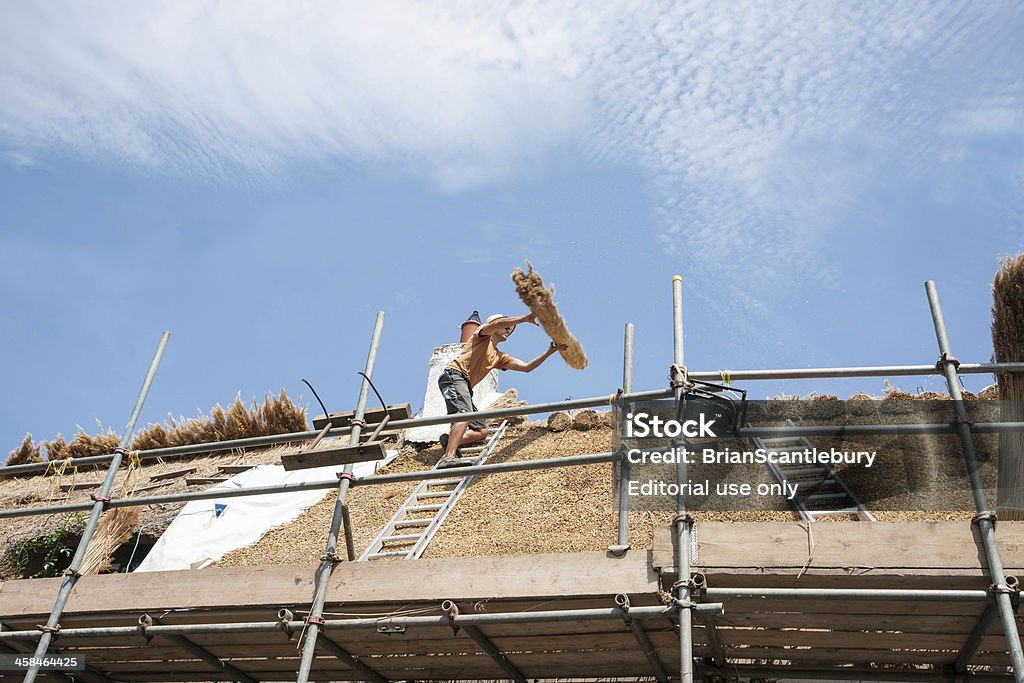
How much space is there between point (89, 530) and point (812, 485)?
394cm

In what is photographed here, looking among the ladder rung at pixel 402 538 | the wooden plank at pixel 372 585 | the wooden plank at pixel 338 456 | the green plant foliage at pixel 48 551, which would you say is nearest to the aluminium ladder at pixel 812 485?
the wooden plank at pixel 372 585

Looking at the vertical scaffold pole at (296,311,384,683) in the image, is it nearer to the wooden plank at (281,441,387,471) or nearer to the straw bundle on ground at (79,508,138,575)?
the wooden plank at (281,441,387,471)

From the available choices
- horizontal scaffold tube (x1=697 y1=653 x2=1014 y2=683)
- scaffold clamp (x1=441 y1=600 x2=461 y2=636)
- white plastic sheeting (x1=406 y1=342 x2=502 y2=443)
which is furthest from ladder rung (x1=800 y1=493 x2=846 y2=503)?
white plastic sheeting (x1=406 y1=342 x2=502 y2=443)

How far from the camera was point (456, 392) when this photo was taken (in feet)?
23.1

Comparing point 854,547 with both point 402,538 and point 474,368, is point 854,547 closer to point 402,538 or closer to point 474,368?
point 402,538

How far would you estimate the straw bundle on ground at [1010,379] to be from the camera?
4.93 meters

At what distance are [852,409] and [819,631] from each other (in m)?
2.59

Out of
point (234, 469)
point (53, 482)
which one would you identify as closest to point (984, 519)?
point (234, 469)

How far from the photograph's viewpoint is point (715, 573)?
11.6 feet

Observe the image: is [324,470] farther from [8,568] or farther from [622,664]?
[622,664]

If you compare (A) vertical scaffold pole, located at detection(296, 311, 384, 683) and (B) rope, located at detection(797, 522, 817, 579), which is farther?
(A) vertical scaffold pole, located at detection(296, 311, 384, 683)

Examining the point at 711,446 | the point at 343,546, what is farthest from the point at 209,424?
the point at 711,446

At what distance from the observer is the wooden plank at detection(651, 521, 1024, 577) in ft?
11.2

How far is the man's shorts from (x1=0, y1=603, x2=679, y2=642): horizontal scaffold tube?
3078 mm
